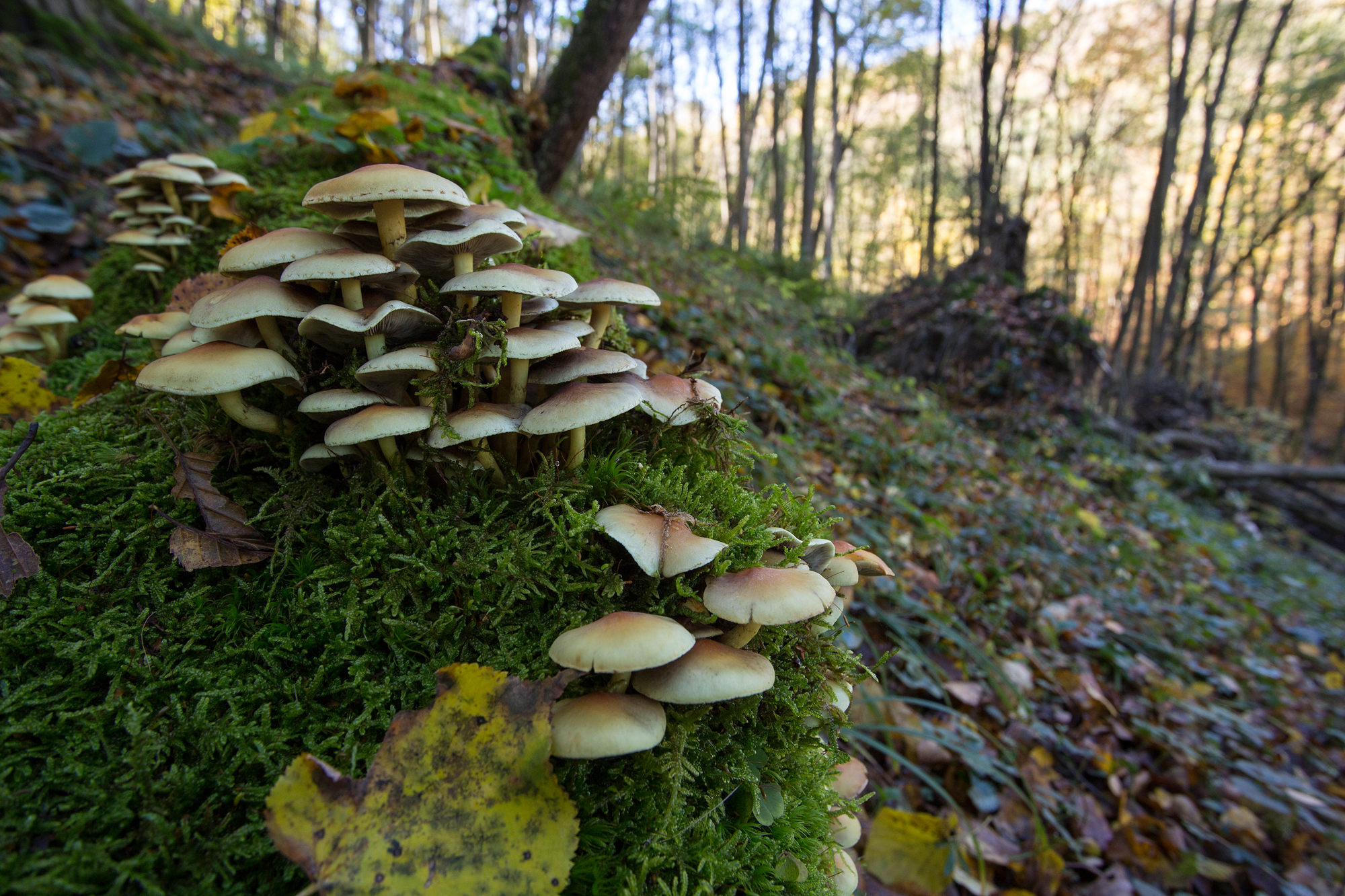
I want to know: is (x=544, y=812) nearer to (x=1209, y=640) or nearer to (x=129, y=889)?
(x=129, y=889)

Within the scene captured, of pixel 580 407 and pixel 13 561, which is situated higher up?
pixel 580 407

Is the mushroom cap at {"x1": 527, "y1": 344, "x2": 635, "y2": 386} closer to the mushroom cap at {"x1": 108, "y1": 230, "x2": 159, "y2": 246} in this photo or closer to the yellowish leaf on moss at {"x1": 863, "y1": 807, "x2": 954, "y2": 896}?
the yellowish leaf on moss at {"x1": 863, "y1": 807, "x2": 954, "y2": 896}

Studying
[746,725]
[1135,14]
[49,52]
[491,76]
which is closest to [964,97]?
[1135,14]

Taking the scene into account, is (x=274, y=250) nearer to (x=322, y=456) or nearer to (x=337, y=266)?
(x=337, y=266)

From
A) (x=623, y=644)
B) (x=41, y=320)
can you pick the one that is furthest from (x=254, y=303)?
(x=41, y=320)

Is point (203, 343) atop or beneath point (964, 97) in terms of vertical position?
beneath

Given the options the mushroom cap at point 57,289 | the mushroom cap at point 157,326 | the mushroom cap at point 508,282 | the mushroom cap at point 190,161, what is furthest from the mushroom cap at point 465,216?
the mushroom cap at point 57,289

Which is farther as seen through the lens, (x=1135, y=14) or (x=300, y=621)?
(x=1135, y=14)
